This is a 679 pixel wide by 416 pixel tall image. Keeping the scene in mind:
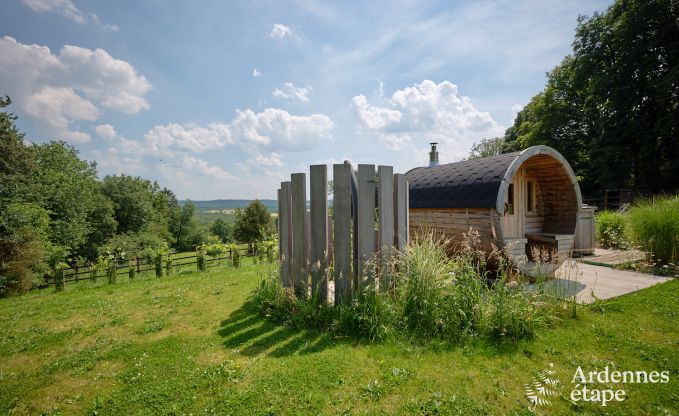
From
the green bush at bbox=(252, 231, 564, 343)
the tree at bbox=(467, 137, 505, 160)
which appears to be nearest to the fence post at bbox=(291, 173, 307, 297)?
the green bush at bbox=(252, 231, 564, 343)

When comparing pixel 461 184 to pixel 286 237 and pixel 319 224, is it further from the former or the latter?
pixel 286 237

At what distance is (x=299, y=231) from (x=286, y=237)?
423 mm

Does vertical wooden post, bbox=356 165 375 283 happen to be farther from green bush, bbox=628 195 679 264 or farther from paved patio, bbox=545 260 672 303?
green bush, bbox=628 195 679 264

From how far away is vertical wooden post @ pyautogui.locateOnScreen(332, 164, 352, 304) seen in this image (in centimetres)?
418

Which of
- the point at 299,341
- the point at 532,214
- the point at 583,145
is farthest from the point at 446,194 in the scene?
the point at 583,145

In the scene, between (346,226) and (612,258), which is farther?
(612,258)

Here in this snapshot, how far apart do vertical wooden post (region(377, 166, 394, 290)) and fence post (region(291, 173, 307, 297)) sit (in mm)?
1263

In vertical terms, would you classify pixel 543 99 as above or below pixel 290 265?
above

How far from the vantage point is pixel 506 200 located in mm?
6535

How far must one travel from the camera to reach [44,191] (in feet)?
70.7

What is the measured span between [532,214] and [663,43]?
22958 millimetres

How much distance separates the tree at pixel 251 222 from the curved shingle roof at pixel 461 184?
92.9 ft

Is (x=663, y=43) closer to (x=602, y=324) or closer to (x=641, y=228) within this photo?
(x=641, y=228)

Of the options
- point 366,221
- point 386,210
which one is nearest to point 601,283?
point 386,210
